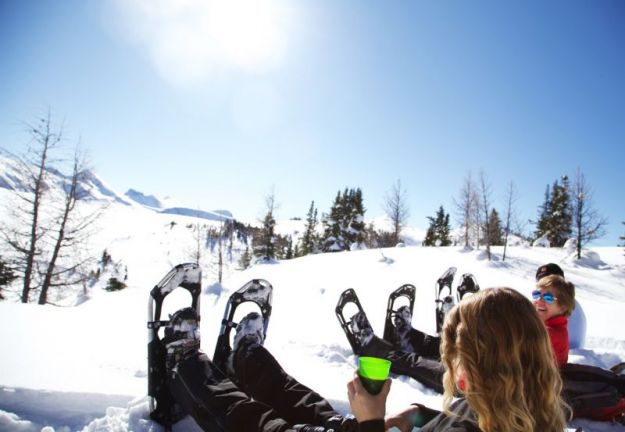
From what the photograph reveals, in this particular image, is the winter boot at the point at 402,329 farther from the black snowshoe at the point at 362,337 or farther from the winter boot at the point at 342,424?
the winter boot at the point at 342,424

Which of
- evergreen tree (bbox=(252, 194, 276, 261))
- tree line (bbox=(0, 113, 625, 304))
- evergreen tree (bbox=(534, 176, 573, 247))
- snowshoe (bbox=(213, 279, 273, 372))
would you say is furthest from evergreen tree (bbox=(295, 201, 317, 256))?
snowshoe (bbox=(213, 279, 273, 372))

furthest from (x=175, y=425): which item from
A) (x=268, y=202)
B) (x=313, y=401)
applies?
(x=268, y=202)

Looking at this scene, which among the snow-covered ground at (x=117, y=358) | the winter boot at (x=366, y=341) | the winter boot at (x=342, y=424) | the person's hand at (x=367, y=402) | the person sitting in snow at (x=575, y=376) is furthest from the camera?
the winter boot at (x=366, y=341)

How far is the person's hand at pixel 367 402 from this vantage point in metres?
1.38

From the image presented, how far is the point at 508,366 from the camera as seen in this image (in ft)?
4.06

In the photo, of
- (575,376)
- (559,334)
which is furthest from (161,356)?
(575,376)

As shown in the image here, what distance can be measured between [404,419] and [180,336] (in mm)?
2065

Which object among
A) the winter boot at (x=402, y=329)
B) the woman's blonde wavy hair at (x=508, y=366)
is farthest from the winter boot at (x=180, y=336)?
the winter boot at (x=402, y=329)

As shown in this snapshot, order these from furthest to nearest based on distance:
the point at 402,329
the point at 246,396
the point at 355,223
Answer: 1. the point at 355,223
2. the point at 402,329
3. the point at 246,396

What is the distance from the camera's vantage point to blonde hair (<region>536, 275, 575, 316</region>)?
3.08 metres

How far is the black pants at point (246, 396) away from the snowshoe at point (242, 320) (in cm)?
34

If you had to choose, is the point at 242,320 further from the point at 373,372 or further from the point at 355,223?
the point at 355,223

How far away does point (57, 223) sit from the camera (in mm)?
12141

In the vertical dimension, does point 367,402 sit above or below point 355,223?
below
